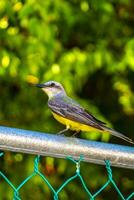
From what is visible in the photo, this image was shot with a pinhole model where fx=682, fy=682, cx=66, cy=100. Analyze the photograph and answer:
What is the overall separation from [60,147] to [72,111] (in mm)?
1433

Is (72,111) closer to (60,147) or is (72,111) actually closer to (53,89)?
(53,89)

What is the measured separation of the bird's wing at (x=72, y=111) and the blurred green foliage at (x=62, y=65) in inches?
53.8

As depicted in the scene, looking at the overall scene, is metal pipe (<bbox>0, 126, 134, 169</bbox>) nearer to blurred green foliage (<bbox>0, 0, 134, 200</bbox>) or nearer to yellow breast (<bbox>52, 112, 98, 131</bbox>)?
yellow breast (<bbox>52, 112, 98, 131</bbox>)

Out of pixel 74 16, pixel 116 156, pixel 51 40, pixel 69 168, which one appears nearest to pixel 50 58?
pixel 51 40

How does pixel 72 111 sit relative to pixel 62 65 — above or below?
below

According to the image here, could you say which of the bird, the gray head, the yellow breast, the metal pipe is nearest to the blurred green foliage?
the gray head

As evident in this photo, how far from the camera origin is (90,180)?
5.85 metres

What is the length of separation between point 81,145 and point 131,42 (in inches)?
133

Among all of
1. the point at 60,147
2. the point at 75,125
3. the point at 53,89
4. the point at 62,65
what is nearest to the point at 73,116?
the point at 75,125

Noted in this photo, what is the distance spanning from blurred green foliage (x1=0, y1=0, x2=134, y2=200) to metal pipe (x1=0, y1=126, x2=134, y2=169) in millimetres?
3000

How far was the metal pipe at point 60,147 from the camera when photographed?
74.2 inches

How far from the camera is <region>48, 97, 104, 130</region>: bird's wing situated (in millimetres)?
3051

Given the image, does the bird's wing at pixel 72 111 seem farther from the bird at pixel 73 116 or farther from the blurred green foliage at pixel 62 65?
the blurred green foliage at pixel 62 65

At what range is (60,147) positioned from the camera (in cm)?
196
